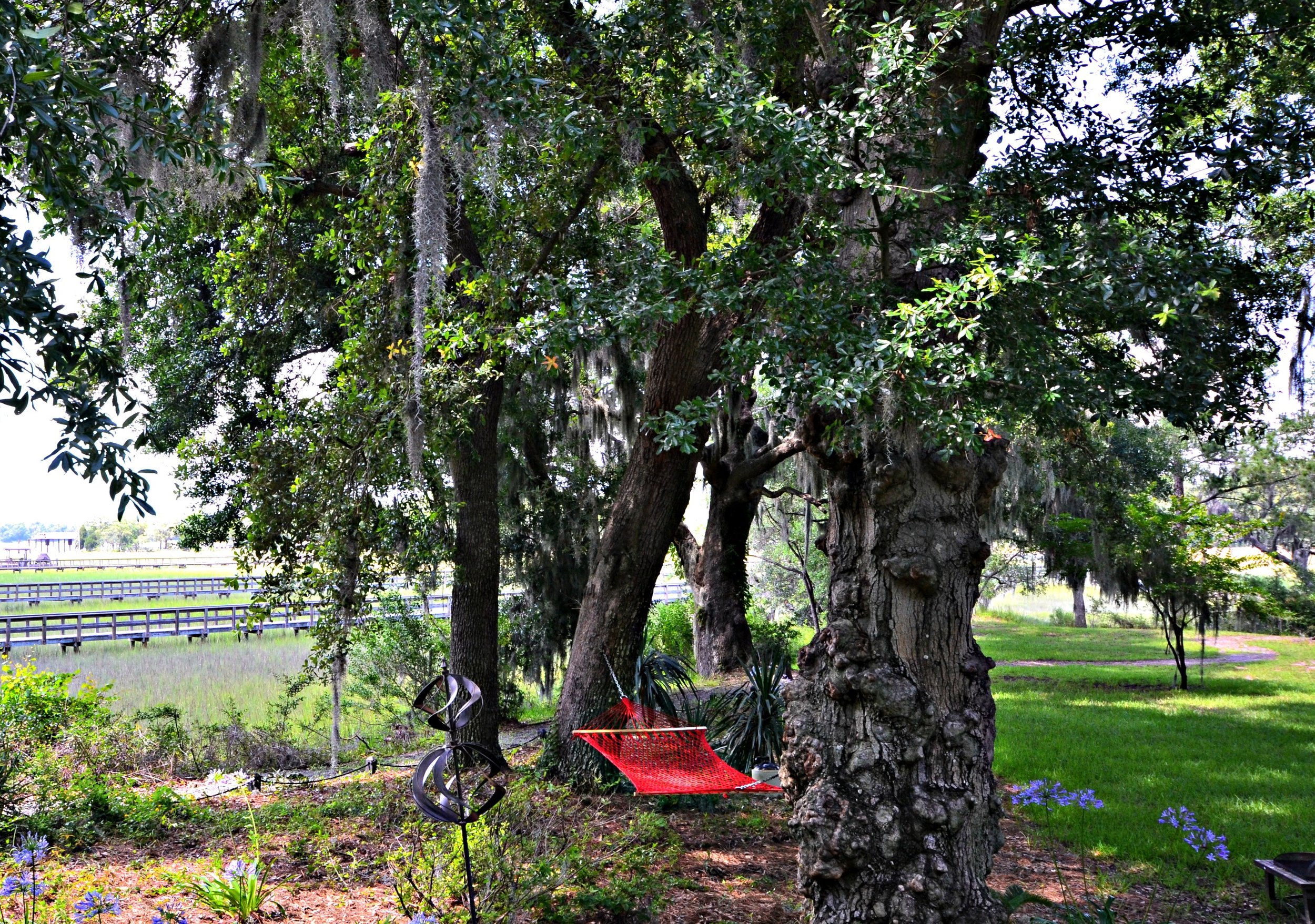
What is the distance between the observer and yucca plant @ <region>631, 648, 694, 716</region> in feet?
19.9

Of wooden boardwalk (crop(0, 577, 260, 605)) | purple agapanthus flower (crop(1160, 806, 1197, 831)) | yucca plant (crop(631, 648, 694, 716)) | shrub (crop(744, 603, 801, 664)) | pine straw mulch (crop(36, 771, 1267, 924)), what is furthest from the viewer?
wooden boardwalk (crop(0, 577, 260, 605))

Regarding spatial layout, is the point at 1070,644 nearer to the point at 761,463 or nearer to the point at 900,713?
the point at 761,463

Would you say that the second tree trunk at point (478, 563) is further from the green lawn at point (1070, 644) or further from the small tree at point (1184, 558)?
the green lawn at point (1070, 644)

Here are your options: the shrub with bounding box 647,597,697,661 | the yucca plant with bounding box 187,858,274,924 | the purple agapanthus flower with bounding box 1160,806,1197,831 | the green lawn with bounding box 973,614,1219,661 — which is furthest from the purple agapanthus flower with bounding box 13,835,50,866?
the green lawn with bounding box 973,614,1219,661

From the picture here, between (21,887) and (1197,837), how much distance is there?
5343mm

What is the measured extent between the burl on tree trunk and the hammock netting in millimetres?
932

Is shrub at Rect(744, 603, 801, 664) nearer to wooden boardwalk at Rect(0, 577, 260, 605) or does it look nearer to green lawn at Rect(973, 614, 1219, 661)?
green lawn at Rect(973, 614, 1219, 661)

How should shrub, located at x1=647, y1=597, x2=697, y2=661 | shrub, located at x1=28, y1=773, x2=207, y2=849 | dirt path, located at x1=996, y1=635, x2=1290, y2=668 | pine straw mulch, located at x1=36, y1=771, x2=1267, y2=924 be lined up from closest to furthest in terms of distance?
pine straw mulch, located at x1=36, y1=771, x2=1267, y2=924 → shrub, located at x1=28, y1=773, x2=207, y2=849 → shrub, located at x1=647, y1=597, x2=697, y2=661 → dirt path, located at x1=996, y1=635, x2=1290, y2=668

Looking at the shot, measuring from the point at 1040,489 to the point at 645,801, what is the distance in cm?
1229

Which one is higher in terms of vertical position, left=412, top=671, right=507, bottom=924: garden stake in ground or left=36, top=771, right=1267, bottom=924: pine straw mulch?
left=412, top=671, right=507, bottom=924: garden stake in ground

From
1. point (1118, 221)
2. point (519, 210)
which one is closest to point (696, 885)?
point (1118, 221)

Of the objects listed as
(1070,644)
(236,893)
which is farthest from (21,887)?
(1070,644)

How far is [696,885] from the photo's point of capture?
4117mm

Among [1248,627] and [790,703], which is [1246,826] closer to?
[790,703]
